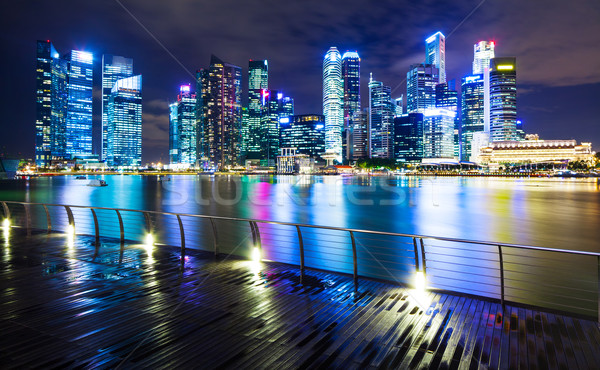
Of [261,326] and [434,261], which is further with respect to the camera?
[434,261]

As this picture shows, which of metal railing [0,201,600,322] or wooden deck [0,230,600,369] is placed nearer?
wooden deck [0,230,600,369]

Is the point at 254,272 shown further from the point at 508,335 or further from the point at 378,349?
the point at 508,335

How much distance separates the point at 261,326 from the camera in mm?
4719

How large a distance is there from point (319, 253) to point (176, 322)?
457 inches

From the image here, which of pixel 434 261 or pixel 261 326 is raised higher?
pixel 261 326

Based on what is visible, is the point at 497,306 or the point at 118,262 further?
the point at 118,262

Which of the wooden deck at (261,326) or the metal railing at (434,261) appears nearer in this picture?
the wooden deck at (261,326)

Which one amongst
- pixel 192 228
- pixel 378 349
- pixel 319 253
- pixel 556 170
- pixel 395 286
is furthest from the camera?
pixel 556 170

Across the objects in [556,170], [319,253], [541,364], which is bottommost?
[319,253]

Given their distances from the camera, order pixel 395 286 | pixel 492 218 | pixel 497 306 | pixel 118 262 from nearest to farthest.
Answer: pixel 497 306 → pixel 395 286 → pixel 118 262 → pixel 492 218

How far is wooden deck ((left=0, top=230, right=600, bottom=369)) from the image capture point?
387 cm

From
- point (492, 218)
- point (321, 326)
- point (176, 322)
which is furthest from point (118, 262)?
point (492, 218)

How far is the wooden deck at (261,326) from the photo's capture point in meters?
3.87

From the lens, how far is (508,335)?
4422mm
